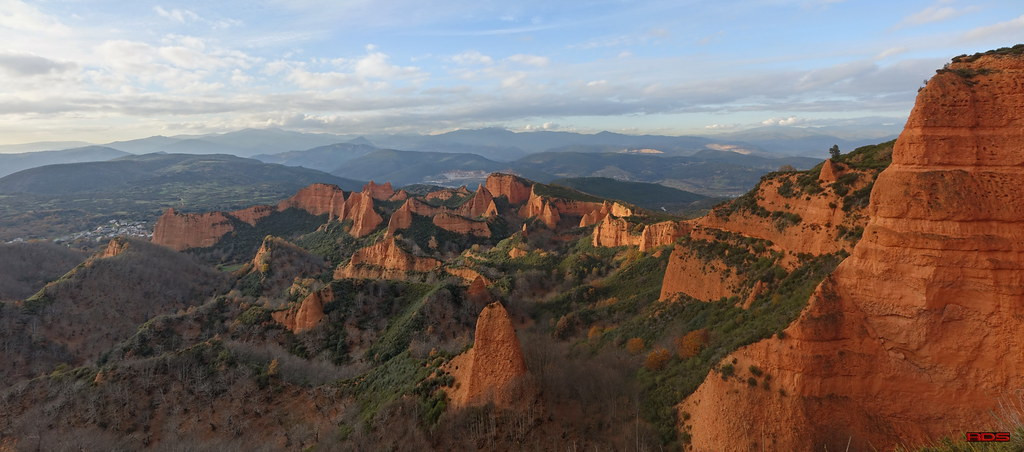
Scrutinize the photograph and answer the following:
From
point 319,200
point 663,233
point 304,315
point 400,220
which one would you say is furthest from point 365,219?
point 663,233

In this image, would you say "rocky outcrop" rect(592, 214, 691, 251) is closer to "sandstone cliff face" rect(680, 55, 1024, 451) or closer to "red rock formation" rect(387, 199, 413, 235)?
"sandstone cliff face" rect(680, 55, 1024, 451)

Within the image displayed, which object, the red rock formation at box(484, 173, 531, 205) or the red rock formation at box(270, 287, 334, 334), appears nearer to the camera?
the red rock formation at box(270, 287, 334, 334)

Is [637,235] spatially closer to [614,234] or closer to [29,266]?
[614,234]

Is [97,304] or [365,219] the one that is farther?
[365,219]

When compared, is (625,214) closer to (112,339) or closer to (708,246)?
(708,246)

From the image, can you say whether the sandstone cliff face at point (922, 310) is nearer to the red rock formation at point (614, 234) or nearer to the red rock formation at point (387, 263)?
the red rock formation at point (614, 234)

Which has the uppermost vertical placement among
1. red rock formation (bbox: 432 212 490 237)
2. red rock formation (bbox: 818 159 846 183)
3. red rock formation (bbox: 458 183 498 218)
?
red rock formation (bbox: 818 159 846 183)

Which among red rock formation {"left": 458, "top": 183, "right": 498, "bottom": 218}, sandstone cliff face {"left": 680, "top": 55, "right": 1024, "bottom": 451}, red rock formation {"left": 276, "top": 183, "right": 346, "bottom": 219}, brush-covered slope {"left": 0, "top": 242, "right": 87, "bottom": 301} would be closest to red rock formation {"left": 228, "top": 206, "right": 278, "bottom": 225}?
red rock formation {"left": 276, "top": 183, "right": 346, "bottom": 219}
